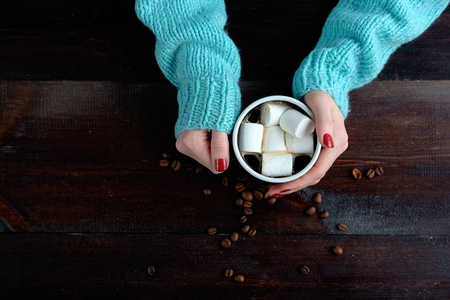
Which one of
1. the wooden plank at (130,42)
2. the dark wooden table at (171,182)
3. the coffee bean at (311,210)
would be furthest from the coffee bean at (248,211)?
the wooden plank at (130,42)

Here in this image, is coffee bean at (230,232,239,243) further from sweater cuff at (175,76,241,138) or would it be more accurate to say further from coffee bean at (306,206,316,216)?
sweater cuff at (175,76,241,138)

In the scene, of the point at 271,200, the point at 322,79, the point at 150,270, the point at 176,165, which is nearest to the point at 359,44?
the point at 322,79

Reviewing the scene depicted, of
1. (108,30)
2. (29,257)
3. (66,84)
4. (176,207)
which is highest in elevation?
(108,30)

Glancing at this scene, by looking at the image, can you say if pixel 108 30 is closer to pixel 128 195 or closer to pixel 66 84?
pixel 66 84

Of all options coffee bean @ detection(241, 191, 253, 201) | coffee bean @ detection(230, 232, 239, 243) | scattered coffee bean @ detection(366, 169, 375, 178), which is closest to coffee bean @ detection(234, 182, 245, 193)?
coffee bean @ detection(241, 191, 253, 201)

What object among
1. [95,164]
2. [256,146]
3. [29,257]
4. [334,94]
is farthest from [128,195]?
[334,94]

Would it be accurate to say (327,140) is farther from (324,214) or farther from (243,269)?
(243,269)

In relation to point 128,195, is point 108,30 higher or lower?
higher
